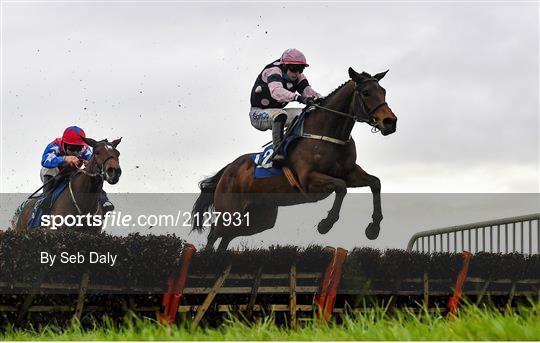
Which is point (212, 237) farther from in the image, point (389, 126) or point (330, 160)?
point (389, 126)

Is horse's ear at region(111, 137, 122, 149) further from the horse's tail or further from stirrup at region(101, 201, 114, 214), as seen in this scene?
the horse's tail

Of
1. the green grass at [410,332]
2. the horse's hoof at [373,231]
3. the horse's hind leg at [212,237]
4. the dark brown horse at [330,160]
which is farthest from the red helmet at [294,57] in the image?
the green grass at [410,332]

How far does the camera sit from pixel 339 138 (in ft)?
41.4

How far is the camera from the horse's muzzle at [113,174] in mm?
12758

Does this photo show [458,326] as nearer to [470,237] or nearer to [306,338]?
[306,338]

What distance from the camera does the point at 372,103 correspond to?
1227 centimetres

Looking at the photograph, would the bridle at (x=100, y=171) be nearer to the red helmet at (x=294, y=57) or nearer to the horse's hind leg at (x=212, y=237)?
the horse's hind leg at (x=212, y=237)

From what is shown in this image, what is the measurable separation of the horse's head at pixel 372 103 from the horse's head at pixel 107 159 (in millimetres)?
3489

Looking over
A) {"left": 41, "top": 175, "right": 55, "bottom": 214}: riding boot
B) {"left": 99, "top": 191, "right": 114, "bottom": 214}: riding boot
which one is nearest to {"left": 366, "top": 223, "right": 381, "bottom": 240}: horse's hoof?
{"left": 99, "top": 191, "right": 114, "bottom": 214}: riding boot

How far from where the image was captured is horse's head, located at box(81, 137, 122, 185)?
1277 cm

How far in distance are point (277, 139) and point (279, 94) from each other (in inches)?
27.6

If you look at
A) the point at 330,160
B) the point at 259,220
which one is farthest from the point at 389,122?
the point at 259,220

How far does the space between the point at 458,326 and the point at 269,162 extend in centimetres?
556

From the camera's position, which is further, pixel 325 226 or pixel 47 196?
pixel 47 196
